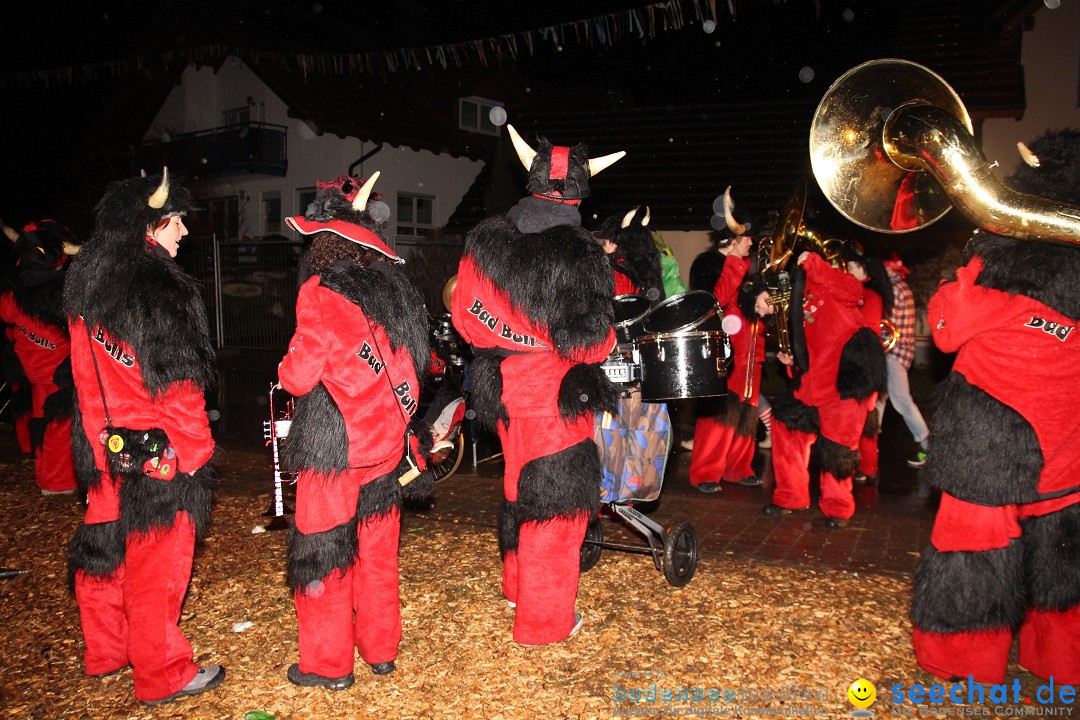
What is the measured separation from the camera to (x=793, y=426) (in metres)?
5.99

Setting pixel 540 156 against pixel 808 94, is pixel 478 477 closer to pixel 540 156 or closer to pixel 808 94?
pixel 540 156

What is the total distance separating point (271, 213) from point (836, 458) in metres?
19.5

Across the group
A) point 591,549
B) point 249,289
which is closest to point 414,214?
point 249,289

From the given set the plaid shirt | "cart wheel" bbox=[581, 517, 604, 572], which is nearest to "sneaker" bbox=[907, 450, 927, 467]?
the plaid shirt

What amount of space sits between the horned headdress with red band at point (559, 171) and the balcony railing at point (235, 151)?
18445 mm

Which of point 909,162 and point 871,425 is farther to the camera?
point 871,425

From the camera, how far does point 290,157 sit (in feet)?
68.2

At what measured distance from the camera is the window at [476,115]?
23438 millimetres

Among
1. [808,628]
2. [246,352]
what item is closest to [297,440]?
[808,628]

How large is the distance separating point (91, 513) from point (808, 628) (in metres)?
3.62

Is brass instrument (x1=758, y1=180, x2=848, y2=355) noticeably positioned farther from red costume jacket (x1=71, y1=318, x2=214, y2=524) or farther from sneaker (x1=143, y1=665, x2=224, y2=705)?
sneaker (x1=143, y1=665, x2=224, y2=705)

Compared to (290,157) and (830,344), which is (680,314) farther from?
(290,157)

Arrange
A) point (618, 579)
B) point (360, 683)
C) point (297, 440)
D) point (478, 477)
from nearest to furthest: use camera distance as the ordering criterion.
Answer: point (297, 440), point (360, 683), point (618, 579), point (478, 477)

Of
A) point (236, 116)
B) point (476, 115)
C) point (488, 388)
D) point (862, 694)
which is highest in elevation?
point (476, 115)
